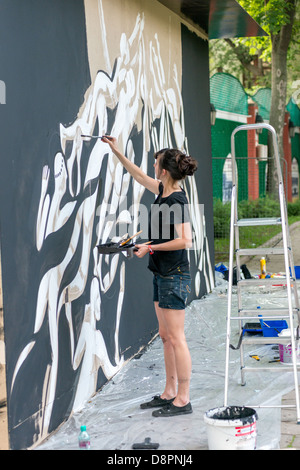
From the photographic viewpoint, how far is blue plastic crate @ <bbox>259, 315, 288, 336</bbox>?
21.8 ft

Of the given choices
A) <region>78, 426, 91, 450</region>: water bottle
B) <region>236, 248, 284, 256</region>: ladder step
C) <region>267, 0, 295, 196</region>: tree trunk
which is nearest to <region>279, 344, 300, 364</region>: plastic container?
<region>236, 248, 284, 256</region>: ladder step

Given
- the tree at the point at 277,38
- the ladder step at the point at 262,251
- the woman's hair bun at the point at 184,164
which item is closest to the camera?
the woman's hair bun at the point at 184,164

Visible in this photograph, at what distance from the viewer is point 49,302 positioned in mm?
4336

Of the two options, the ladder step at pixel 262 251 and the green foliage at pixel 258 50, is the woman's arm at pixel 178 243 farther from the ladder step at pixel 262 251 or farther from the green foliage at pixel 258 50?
the green foliage at pixel 258 50

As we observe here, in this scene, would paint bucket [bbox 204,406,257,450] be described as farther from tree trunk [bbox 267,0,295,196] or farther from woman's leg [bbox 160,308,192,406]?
tree trunk [bbox 267,0,295,196]

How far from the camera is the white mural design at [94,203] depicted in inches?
171

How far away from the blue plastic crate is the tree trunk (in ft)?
36.9

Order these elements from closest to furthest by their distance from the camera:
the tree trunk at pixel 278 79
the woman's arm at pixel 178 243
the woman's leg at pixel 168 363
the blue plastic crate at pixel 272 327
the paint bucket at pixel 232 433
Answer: the paint bucket at pixel 232 433 → the woman's arm at pixel 178 243 → the woman's leg at pixel 168 363 → the blue plastic crate at pixel 272 327 → the tree trunk at pixel 278 79

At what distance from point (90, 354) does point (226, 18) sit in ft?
18.8

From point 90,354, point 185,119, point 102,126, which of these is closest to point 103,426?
point 90,354

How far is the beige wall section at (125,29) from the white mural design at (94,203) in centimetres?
9

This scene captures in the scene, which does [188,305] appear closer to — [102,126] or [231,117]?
[102,126]

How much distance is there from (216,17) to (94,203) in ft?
16.0

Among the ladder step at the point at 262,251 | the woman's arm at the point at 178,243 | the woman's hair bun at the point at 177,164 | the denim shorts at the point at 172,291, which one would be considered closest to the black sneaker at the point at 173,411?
the denim shorts at the point at 172,291
